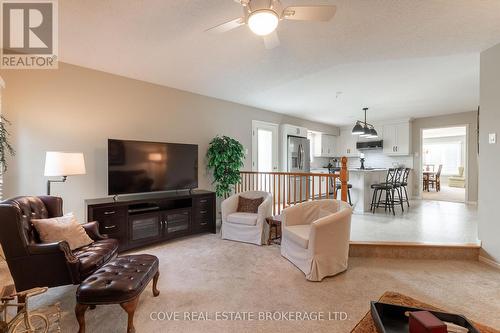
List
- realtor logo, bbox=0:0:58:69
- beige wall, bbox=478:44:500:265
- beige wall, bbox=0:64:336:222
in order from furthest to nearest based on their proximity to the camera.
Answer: beige wall, bbox=0:64:336:222, beige wall, bbox=478:44:500:265, realtor logo, bbox=0:0:58:69

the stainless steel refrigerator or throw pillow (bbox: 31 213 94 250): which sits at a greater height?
the stainless steel refrigerator

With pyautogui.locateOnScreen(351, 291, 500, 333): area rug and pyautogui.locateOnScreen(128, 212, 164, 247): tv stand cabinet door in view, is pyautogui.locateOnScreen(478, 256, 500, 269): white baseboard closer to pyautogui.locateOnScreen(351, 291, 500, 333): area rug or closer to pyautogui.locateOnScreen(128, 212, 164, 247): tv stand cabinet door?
pyautogui.locateOnScreen(351, 291, 500, 333): area rug

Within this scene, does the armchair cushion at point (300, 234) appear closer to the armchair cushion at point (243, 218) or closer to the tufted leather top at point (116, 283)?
the armchair cushion at point (243, 218)

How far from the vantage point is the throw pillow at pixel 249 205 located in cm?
381

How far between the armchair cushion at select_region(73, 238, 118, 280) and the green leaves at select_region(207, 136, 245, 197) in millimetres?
2194

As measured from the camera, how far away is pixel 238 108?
5.19 metres

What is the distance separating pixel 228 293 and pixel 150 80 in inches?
131

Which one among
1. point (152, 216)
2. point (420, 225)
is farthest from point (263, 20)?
point (420, 225)

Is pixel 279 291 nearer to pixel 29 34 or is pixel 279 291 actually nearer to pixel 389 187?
pixel 29 34

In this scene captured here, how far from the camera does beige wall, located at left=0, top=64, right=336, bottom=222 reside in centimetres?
280

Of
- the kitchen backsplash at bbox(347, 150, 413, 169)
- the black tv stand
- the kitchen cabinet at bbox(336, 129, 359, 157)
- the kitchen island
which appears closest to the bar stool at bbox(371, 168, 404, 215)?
the kitchen island

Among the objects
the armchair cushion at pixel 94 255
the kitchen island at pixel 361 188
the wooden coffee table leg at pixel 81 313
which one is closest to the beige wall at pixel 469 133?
the kitchen island at pixel 361 188

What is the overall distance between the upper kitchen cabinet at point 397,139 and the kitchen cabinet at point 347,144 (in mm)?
1036

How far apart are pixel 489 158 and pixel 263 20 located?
3.15 metres
